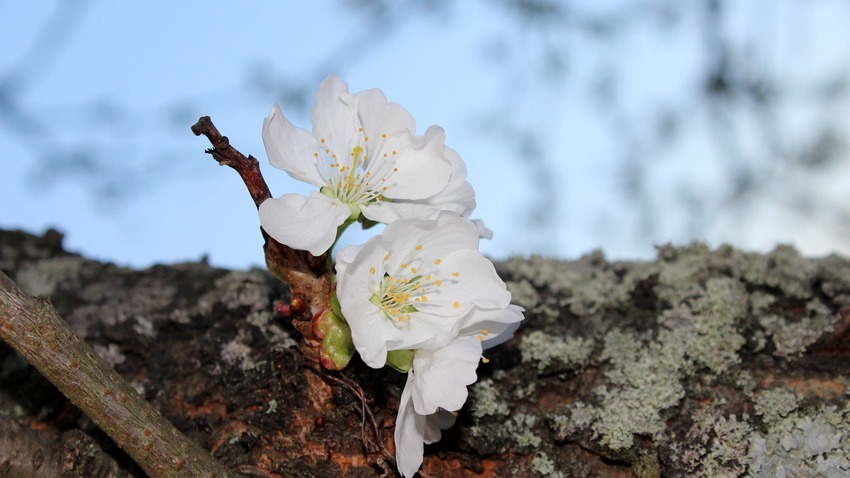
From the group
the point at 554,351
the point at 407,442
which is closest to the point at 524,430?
the point at 554,351

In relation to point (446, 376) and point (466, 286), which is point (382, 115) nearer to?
point (466, 286)

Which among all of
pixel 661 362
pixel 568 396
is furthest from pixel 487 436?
pixel 661 362

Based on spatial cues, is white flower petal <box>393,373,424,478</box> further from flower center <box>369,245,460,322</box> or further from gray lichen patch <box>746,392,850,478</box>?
gray lichen patch <box>746,392,850,478</box>

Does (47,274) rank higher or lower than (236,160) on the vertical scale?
lower

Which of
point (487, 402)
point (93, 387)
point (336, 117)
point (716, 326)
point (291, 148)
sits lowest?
point (93, 387)

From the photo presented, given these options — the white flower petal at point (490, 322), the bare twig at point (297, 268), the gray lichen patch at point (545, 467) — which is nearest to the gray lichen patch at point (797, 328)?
the gray lichen patch at point (545, 467)

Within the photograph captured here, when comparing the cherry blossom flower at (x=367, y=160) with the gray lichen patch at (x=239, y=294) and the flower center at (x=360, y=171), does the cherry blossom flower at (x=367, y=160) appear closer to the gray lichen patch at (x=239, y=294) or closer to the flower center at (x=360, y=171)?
the flower center at (x=360, y=171)

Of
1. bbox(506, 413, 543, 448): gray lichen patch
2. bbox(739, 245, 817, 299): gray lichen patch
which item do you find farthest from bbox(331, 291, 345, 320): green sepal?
bbox(739, 245, 817, 299): gray lichen patch
